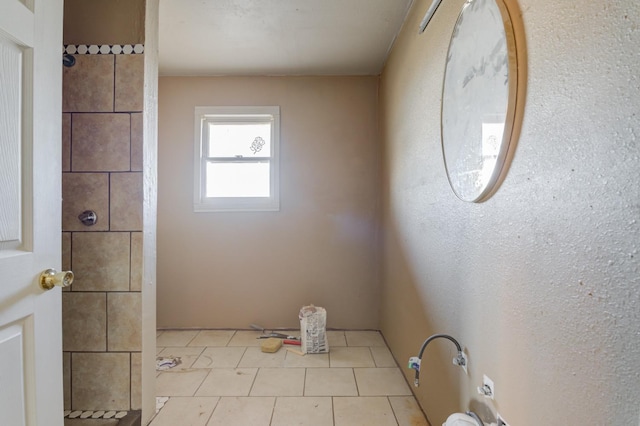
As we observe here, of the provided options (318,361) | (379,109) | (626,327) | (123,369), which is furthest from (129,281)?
(379,109)

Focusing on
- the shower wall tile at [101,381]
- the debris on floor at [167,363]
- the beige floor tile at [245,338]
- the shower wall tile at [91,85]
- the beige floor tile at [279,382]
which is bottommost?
the beige floor tile at [245,338]

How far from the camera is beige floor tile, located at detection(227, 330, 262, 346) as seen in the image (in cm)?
257

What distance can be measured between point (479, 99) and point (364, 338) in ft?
7.16

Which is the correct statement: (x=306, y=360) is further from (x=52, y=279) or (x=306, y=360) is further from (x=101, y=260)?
(x=52, y=279)

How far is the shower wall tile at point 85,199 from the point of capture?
1.49 metres

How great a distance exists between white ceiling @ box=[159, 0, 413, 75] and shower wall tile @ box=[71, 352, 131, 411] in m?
1.97

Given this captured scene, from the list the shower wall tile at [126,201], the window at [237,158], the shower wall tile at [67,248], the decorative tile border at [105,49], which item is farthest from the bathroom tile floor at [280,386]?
the decorative tile border at [105,49]

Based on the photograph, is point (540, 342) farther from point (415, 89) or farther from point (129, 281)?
point (129, 281)

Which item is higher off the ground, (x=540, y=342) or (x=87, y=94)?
(x=87, y=94)

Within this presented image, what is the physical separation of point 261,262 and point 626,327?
255cm

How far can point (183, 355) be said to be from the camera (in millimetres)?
2361

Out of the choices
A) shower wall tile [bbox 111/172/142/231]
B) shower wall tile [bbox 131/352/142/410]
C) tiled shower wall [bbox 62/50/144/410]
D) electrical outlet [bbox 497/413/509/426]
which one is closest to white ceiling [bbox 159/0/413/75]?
tiled shower wall [bbox 62/50/144/410]

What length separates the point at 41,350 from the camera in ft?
2.84

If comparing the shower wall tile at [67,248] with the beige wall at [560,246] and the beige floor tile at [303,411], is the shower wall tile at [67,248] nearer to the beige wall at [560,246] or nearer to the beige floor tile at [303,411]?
the beige floor tile at [303,411]
